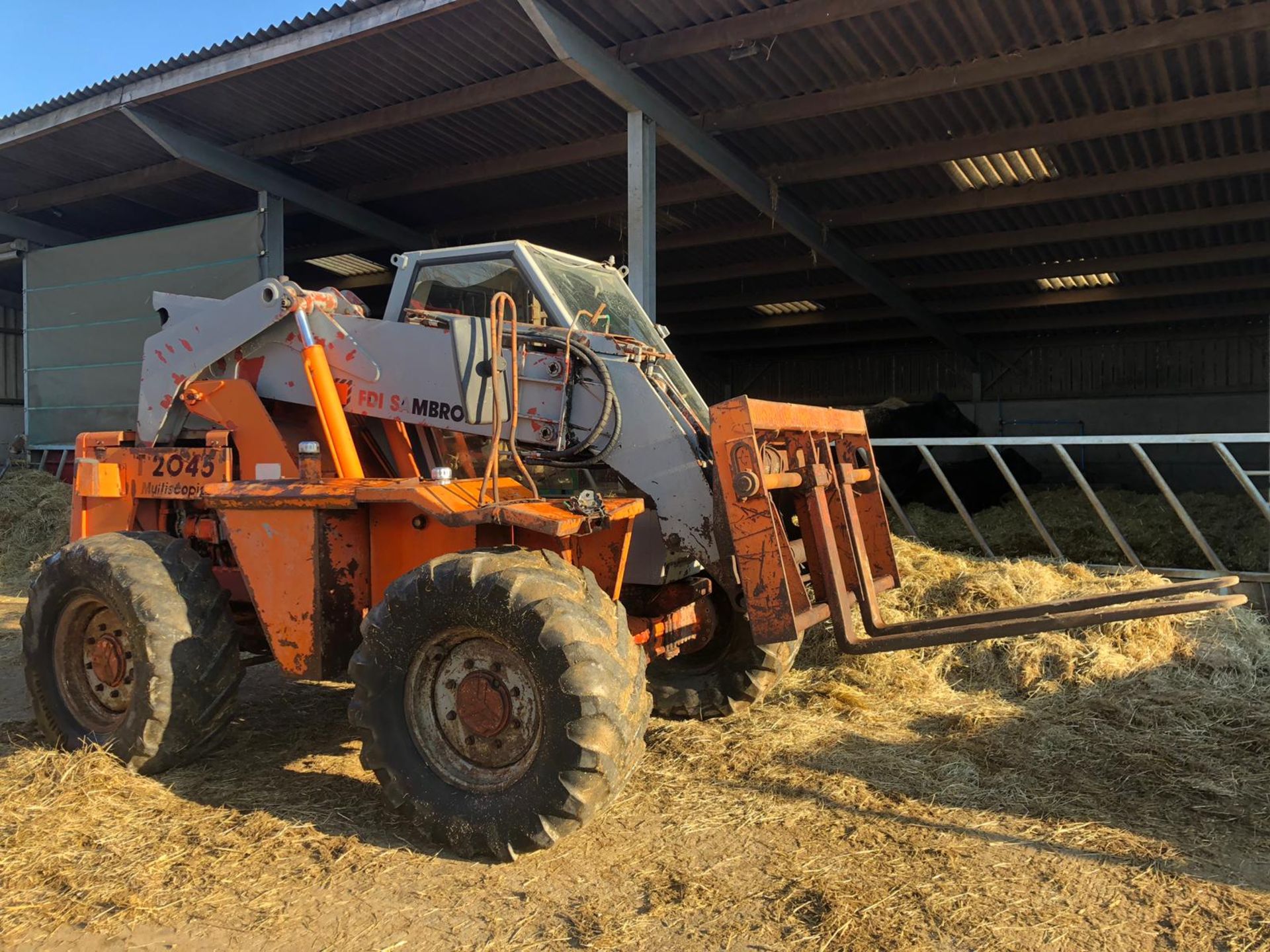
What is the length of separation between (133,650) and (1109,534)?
9.73 m

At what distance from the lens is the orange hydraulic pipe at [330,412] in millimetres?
4727

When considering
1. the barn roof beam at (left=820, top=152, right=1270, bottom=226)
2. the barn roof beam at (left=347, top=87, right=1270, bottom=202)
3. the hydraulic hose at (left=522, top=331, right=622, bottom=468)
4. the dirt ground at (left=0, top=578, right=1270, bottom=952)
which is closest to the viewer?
the dirt ground at (left=0, top=578, right=1270, bottom=952)

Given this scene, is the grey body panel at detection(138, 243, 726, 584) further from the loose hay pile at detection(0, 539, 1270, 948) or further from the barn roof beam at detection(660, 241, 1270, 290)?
the barn roof beam at detection(660, 241, 1270, 290)

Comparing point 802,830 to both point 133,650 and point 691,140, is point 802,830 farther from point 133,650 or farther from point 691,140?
point 691,140

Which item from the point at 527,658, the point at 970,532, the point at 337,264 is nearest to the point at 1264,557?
the point at 970,532

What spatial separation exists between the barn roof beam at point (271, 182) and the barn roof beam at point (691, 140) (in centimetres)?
514

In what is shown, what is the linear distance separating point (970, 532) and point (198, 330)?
25.8ft

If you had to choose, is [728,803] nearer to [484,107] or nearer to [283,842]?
[283,842]

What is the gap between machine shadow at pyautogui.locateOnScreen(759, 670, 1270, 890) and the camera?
3.80 metres

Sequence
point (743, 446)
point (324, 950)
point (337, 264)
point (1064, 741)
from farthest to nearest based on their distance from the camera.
A: point (337, 264) → point (1064, 741) → point (743, 446) → point (324, 950)

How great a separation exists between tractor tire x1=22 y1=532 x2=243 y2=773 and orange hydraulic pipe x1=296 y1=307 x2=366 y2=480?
0.89 m

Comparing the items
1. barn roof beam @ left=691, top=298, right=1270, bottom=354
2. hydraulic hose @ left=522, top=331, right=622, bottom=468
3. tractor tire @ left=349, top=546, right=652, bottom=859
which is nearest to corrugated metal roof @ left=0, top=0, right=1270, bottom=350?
barn roof beam @ left=691, top=298, right=1270, bottom=354

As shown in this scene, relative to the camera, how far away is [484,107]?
1070 cm

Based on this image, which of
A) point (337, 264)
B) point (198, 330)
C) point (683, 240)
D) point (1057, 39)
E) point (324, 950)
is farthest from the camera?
point (337, 264)
